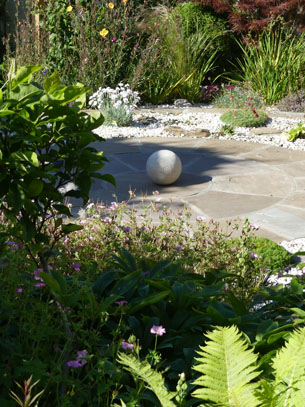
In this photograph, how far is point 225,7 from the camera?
12008 mm

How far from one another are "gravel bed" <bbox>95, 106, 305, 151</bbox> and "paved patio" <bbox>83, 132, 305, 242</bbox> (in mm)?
322

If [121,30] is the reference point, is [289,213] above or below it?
below

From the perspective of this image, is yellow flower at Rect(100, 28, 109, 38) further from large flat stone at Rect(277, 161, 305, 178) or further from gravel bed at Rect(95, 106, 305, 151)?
large flat stone at Rect(277, 161, 305, 178)

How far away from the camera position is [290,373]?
1722 millimetres

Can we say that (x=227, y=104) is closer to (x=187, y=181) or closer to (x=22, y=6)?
(x=187, y=181)

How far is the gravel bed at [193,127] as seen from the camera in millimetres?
8055

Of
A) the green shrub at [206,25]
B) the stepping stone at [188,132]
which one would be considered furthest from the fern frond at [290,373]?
the green shrub at [206,25]

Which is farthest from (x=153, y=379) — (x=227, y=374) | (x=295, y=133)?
(x=295, y=133)

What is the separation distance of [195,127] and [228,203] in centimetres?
379

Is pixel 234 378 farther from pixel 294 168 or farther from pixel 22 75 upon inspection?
pixel 294 168

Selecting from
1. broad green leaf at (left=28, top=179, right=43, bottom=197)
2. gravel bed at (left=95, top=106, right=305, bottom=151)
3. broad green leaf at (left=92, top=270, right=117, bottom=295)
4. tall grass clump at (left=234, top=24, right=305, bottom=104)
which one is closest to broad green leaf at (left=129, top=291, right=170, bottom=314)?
broad green leaf at (left=92, top=270, right=117, bottom=295)

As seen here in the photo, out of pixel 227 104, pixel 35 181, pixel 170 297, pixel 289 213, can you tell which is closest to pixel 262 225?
pixel 289 213

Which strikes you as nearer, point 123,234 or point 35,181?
point 35,181

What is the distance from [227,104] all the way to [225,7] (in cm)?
287
